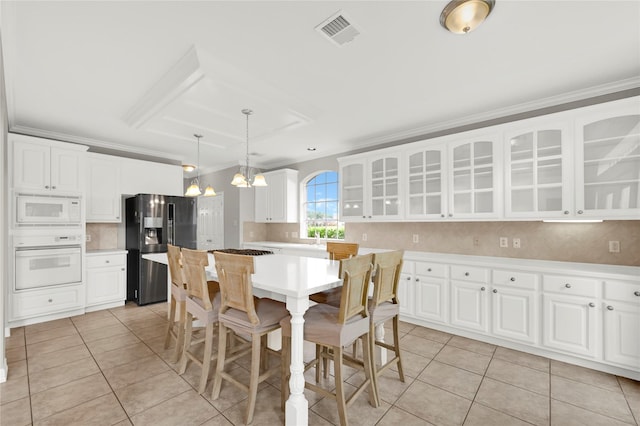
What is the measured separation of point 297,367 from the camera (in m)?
1.83

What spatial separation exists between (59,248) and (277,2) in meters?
4.09

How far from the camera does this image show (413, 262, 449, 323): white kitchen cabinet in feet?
11.1

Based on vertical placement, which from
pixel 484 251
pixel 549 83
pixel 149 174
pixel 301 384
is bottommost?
pixel 301 384

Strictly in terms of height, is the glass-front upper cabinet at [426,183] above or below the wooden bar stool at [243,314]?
above

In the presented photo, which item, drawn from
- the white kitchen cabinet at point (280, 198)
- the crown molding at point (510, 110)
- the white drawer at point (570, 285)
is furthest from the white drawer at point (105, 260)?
the white drawer at point (570, 285)

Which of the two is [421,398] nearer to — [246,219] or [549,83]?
[549,83]

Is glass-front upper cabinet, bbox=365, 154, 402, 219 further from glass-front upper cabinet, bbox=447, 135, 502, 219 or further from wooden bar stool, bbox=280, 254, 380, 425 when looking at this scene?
wooden bar stool, bbox=280, 254, 380, 425

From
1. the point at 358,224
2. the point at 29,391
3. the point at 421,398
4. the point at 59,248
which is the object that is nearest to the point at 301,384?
the point at 421,398

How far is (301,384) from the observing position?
1835 mm

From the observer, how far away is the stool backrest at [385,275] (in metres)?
2.02

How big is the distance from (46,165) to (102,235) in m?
1.35

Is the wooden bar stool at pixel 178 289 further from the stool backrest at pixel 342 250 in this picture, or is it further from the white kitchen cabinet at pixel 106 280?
the white kitchen cabinet at pixel 106 280

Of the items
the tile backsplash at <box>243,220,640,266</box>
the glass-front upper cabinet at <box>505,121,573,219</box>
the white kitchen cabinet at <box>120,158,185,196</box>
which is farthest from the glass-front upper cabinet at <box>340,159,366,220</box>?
the white kitchen cabinet at <box>120,158,185,196</box>

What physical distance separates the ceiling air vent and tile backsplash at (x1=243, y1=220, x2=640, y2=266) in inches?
106
